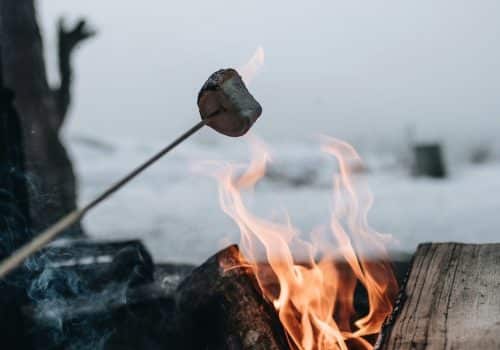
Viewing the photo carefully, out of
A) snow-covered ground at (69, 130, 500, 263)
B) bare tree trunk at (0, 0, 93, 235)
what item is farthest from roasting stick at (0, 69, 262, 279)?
bare tree trunk at (0, 0, 93, 235)

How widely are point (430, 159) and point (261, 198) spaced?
3.06 meters

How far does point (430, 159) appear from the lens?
970 cm

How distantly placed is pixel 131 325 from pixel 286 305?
2.94 feet

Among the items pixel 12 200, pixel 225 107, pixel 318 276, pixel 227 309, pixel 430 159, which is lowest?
pixel 430 159

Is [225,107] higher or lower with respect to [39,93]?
higher

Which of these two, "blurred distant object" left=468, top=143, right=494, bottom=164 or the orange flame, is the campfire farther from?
"blurred distant object" left=468, top=143, right=494, bottom=164

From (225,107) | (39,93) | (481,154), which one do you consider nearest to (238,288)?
(225,107)

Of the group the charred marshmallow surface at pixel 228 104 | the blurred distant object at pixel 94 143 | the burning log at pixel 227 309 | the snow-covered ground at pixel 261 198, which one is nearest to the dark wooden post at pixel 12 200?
the burning log at pixel 227 309

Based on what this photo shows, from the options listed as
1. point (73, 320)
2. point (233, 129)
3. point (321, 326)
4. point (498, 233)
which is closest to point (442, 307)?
point (321, 326)

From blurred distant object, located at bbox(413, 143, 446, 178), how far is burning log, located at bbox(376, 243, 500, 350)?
23.5 feet

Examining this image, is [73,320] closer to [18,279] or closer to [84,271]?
[18,279]

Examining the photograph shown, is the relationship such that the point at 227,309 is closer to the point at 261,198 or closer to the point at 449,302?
the point at 449,302

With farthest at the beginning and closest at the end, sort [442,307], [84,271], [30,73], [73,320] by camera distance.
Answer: [30,73] < [84,271] < [73,320] < [442,307]

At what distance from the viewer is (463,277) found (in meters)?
2.53
